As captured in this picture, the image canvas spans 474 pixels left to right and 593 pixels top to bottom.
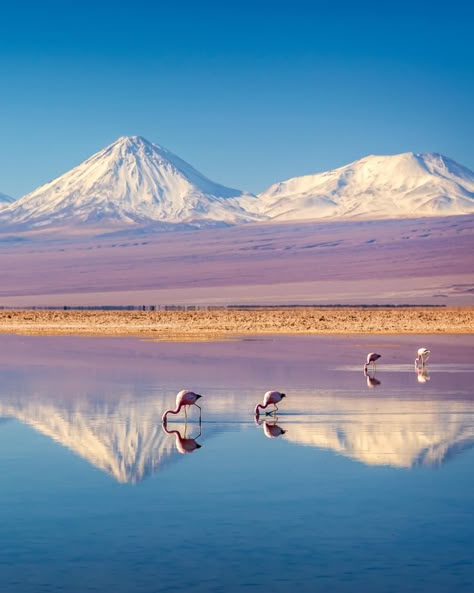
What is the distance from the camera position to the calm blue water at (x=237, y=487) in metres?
8.21

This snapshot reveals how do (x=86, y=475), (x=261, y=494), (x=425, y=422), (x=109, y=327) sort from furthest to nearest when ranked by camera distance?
(x=109, y=327) → (x=425, y=422) → (x=86, y=475) → (x=261, y=494)

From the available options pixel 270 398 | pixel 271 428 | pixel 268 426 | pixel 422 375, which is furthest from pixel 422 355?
pixel 271 428

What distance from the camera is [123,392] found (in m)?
19.5

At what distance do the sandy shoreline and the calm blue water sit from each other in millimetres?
20031

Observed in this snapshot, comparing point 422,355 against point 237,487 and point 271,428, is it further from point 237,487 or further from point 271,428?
→ point 237,487

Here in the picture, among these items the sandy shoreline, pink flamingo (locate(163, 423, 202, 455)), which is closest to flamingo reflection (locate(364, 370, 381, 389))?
pink flamingo (locate(163, 423, 202, 455))

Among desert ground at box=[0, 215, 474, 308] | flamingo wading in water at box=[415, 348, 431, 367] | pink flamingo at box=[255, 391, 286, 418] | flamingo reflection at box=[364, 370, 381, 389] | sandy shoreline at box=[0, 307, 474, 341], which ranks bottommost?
pink flamingo at box=[255, 391, 286, 418]

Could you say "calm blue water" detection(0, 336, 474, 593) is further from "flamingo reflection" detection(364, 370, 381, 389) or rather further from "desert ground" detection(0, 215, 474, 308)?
"desert ground" detection(0, 215, 474, 308)

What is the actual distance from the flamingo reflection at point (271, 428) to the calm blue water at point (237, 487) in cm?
3

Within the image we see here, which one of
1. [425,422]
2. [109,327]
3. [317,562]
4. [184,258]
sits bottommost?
[317,562]

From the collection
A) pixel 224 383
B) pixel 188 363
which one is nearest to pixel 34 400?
pixel 224 383

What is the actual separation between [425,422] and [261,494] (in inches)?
197

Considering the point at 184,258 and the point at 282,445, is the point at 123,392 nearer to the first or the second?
the point at 282,445

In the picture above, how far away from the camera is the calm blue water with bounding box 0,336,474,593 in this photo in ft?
26.9
